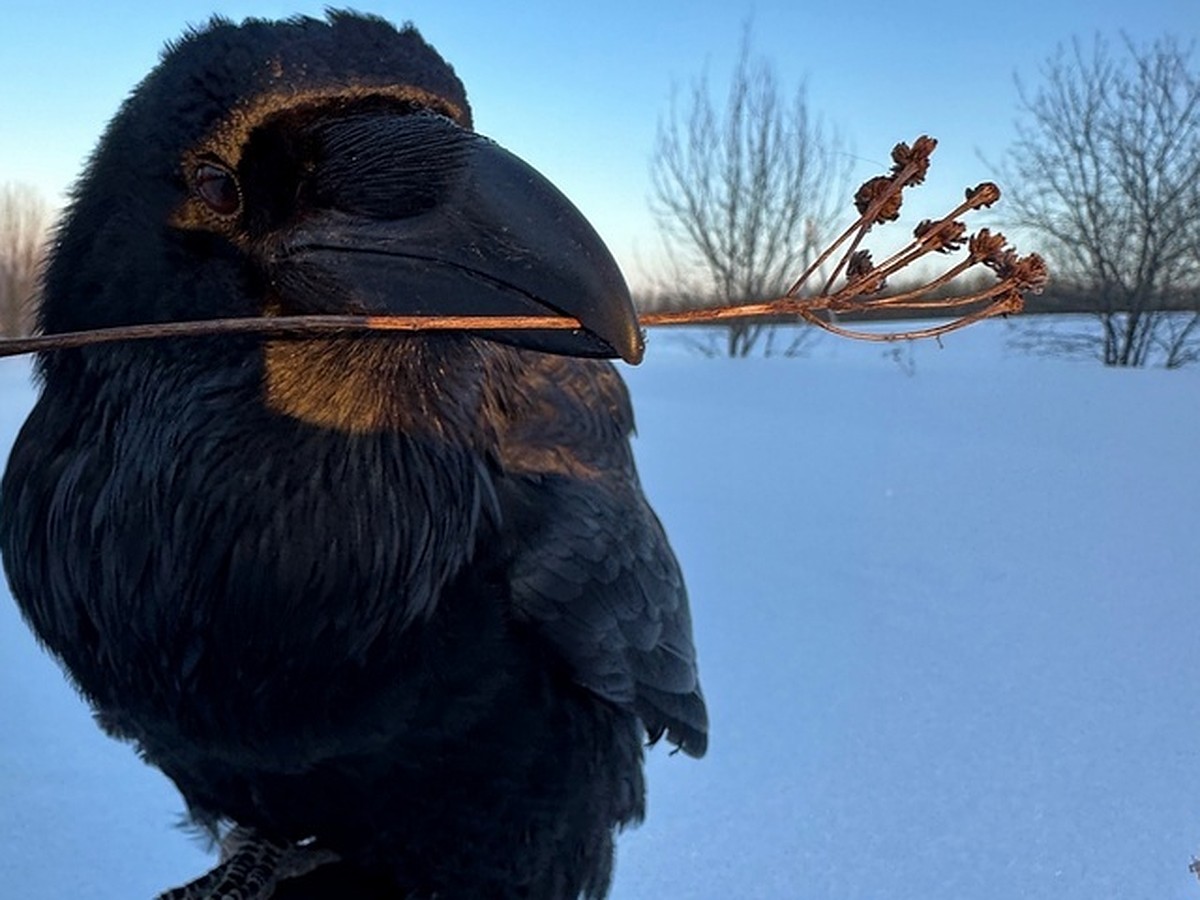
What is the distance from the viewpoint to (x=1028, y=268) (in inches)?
41.7

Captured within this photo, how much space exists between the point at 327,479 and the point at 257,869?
0.89 m

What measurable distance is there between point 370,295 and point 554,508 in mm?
682

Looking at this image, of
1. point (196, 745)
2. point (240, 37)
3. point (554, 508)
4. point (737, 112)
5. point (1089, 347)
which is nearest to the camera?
point (240, 37)

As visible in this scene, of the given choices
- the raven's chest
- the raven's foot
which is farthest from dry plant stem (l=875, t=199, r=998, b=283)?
the raven's foot

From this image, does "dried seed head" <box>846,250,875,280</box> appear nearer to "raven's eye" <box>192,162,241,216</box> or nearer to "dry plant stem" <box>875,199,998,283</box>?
"dry plant stem" <box>875,199,998,283</box>

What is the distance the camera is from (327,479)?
55.8 inches

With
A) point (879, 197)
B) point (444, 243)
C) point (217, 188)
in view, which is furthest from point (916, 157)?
point (217, 188)

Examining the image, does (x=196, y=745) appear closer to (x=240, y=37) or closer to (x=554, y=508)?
(x=554, y=508)

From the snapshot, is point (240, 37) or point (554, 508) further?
point (554, 508)

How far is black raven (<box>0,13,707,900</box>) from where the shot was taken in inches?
48.3

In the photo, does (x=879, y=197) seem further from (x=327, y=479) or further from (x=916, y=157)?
(x=327, y=479)

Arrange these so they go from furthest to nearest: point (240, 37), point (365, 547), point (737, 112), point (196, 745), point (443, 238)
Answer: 1. point (737, 112)
2. point (196, 745)
3. point (365, 547)
4. point (240, 37)
5. point (443, 238)

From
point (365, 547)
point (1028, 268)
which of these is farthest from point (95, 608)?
point (1028, 268)

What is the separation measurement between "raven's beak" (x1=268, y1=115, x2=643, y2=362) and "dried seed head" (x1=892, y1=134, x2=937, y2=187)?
0.98 feet
